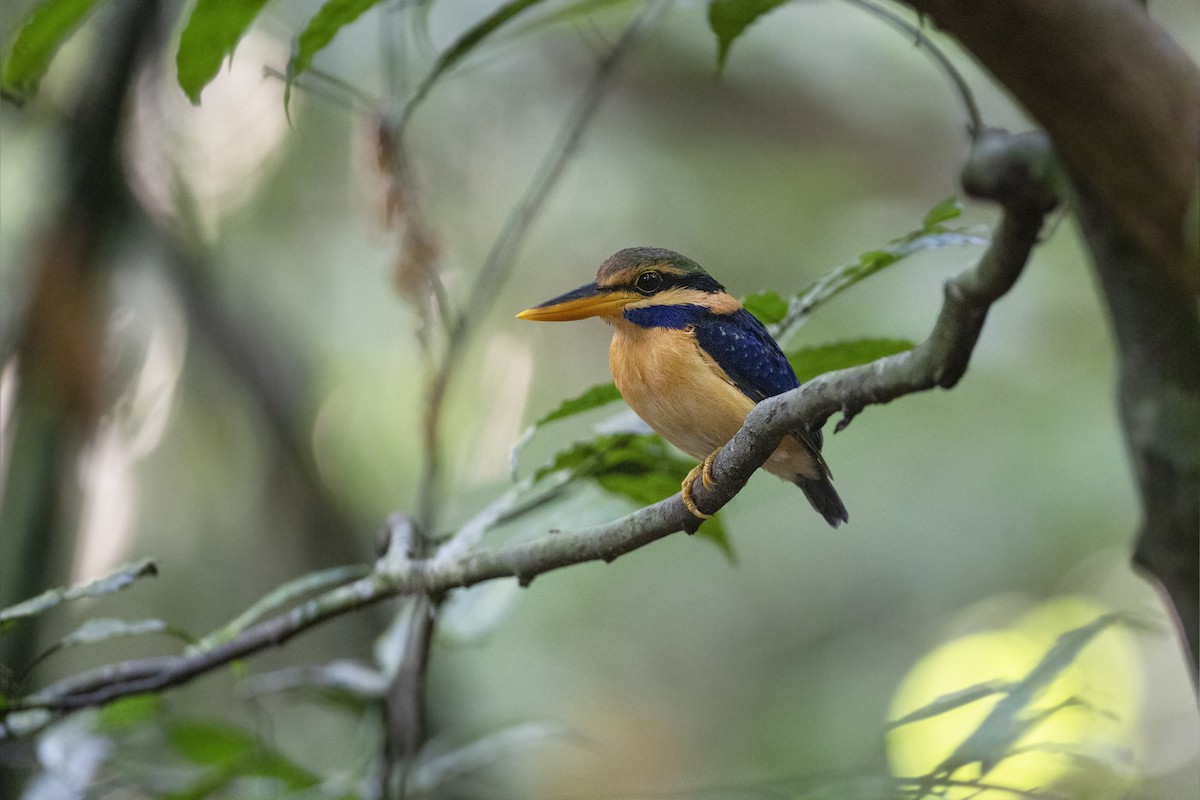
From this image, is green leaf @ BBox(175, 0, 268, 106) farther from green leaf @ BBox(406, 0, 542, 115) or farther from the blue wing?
the blue wing

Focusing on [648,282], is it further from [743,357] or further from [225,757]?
[225,757]

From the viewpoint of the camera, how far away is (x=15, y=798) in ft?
5.37

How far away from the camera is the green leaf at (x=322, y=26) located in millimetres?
894

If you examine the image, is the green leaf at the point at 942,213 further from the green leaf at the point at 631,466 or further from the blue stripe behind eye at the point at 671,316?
the green leaf at the point at 631,466

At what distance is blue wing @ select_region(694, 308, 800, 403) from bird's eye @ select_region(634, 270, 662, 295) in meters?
0.05

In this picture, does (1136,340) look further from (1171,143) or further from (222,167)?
(222,167)

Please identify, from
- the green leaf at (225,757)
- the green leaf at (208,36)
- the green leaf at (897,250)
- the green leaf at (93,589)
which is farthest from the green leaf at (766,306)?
the green leaf at (225,757)

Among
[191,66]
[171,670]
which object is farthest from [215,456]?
[191,66]

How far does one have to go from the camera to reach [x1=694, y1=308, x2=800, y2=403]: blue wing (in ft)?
3.10

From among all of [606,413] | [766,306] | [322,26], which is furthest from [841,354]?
[606,413]

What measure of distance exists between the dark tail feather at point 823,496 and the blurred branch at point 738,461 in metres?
0.29

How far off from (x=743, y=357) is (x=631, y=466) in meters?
0.25

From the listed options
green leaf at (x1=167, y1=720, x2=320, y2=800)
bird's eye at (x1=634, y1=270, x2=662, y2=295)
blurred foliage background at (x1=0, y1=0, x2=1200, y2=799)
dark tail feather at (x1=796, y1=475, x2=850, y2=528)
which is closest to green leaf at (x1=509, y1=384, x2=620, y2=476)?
bird's eye at (x1=634, y1=270, x2=662, y2=295)

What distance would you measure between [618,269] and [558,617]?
7.53ft
